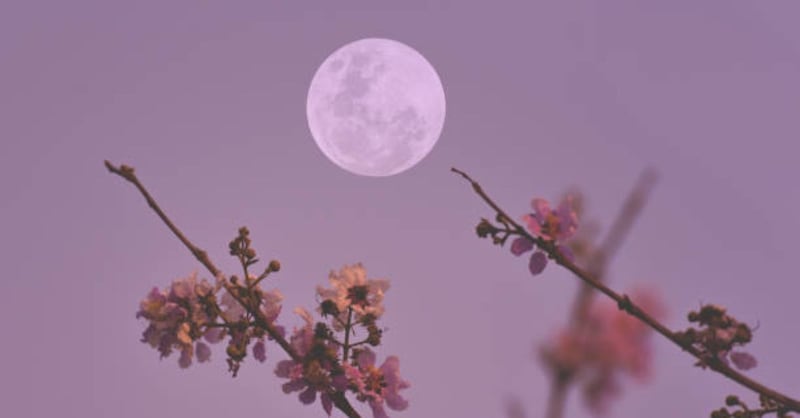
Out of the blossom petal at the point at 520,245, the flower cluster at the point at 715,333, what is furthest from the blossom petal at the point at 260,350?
the flower cluster at the point at 715,333

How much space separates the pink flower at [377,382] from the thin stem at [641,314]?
117 centimetres

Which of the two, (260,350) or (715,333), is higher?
(260,350)

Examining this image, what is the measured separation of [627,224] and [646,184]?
0.94 feet

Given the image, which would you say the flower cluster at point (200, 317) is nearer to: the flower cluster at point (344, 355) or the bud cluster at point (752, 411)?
the flower cluster at point (344, 355)

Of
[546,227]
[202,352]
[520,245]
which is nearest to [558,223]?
[546,227]

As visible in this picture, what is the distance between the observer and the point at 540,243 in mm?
3840

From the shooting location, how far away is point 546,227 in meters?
4.28

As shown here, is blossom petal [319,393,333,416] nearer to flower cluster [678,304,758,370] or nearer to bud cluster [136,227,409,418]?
bud cluster [136,227,409,418]

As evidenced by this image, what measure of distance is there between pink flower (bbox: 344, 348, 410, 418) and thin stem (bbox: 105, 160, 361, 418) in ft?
0.53

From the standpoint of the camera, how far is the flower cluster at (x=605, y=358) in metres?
6.26

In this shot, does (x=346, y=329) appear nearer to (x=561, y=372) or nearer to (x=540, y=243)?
(x=540, y=243)

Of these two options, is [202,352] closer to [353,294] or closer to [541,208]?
[353,294]

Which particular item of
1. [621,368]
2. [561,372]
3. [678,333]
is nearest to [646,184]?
[561,372]

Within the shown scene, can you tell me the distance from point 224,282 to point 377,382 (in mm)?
981
